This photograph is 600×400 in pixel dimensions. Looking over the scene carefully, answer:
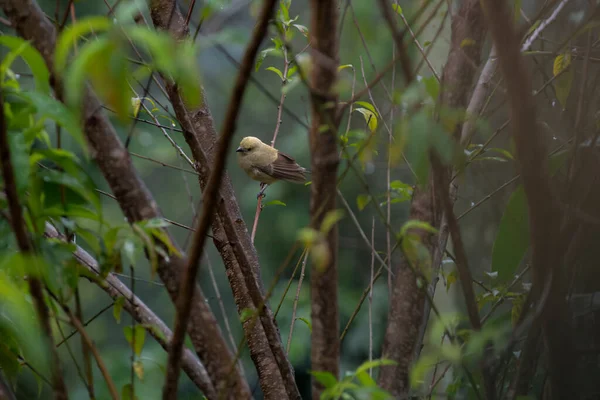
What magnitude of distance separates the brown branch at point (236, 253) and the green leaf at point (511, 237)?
0.46 metres

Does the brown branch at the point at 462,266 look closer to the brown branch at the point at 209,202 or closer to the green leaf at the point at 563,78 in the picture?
the brown branch at the point at 209,202

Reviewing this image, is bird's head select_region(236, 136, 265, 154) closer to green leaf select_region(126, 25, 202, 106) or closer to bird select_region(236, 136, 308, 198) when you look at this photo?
bird select_region(236, 136, 308, 198)

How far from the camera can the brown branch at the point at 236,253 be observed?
108cm

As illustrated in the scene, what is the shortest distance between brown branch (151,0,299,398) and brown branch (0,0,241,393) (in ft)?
0.41

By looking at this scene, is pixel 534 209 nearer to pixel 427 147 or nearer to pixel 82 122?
pixel 427 147

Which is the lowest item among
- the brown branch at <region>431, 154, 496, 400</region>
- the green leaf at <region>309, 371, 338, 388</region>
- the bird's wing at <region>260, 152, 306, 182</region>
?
the green leaf at <region>309, 371, 338, 388</region>

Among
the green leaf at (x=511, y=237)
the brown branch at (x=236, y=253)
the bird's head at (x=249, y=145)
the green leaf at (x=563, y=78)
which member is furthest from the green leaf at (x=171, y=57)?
the bird's head at (x=249, y=145)

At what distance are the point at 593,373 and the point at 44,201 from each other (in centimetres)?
97

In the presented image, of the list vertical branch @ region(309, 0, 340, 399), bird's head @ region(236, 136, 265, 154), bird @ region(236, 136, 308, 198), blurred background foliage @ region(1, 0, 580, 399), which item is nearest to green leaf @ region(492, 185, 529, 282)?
vertical branch @ region(309, 0, 340, 399)

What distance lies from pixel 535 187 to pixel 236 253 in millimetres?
542

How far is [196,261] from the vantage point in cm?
73

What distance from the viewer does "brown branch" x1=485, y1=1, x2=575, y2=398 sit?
69cm

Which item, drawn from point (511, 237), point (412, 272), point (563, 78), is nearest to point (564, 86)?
point (563, 78)

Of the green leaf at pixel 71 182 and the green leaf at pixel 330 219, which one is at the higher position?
the green leaf at pixel 71 182
